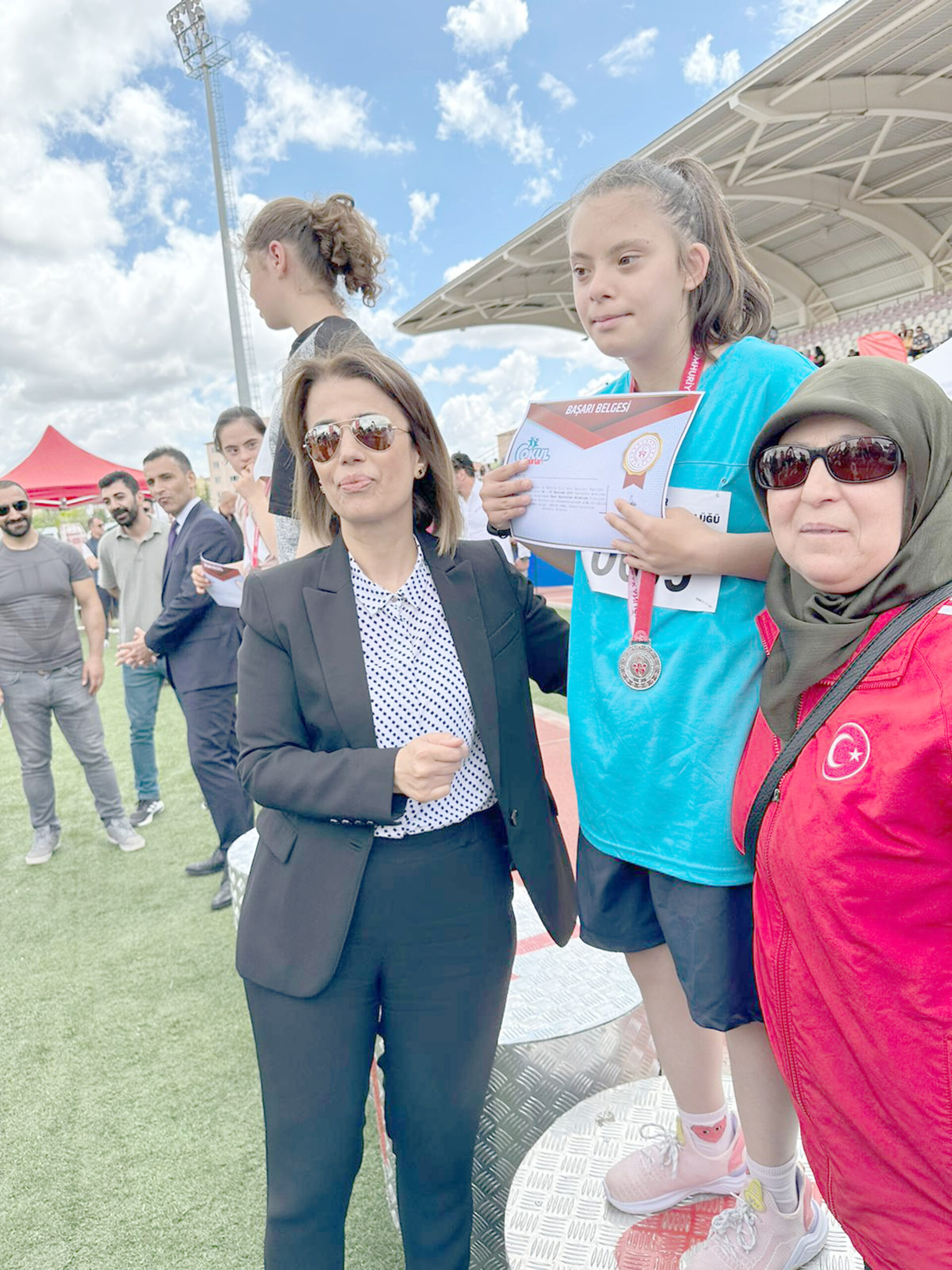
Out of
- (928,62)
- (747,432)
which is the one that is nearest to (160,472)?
(747,432)

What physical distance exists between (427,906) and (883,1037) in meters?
0.76

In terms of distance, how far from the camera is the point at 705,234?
1495 millimetres

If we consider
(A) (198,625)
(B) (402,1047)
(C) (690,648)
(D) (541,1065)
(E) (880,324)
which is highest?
(E) (880,324)

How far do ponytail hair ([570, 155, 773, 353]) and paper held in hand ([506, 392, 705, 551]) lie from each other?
231mm

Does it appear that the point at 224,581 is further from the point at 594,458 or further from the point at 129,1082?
the point at 594,458

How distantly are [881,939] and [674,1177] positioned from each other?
109cm

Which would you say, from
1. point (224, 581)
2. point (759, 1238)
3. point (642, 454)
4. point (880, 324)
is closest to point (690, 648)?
point (642, 454)

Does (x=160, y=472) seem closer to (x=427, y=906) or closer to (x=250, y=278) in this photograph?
(x=250, y=278)

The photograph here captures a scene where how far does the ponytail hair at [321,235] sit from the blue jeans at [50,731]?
3538 millimetres

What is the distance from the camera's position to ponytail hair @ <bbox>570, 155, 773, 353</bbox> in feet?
4.74

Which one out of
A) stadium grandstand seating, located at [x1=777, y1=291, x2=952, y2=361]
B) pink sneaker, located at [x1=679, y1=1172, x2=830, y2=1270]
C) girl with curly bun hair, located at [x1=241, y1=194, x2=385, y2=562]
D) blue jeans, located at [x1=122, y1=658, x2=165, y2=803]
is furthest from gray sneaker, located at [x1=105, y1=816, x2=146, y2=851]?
stadium grandstand seating, located at [x1=777, y1=291, x2=952, y2=361]

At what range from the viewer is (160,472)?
15.3ft

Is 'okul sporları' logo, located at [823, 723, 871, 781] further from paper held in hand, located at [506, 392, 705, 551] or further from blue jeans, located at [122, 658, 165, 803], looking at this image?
blue jeans, located at [122, 658, 165, 803]

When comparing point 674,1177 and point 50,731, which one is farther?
point 50,731
